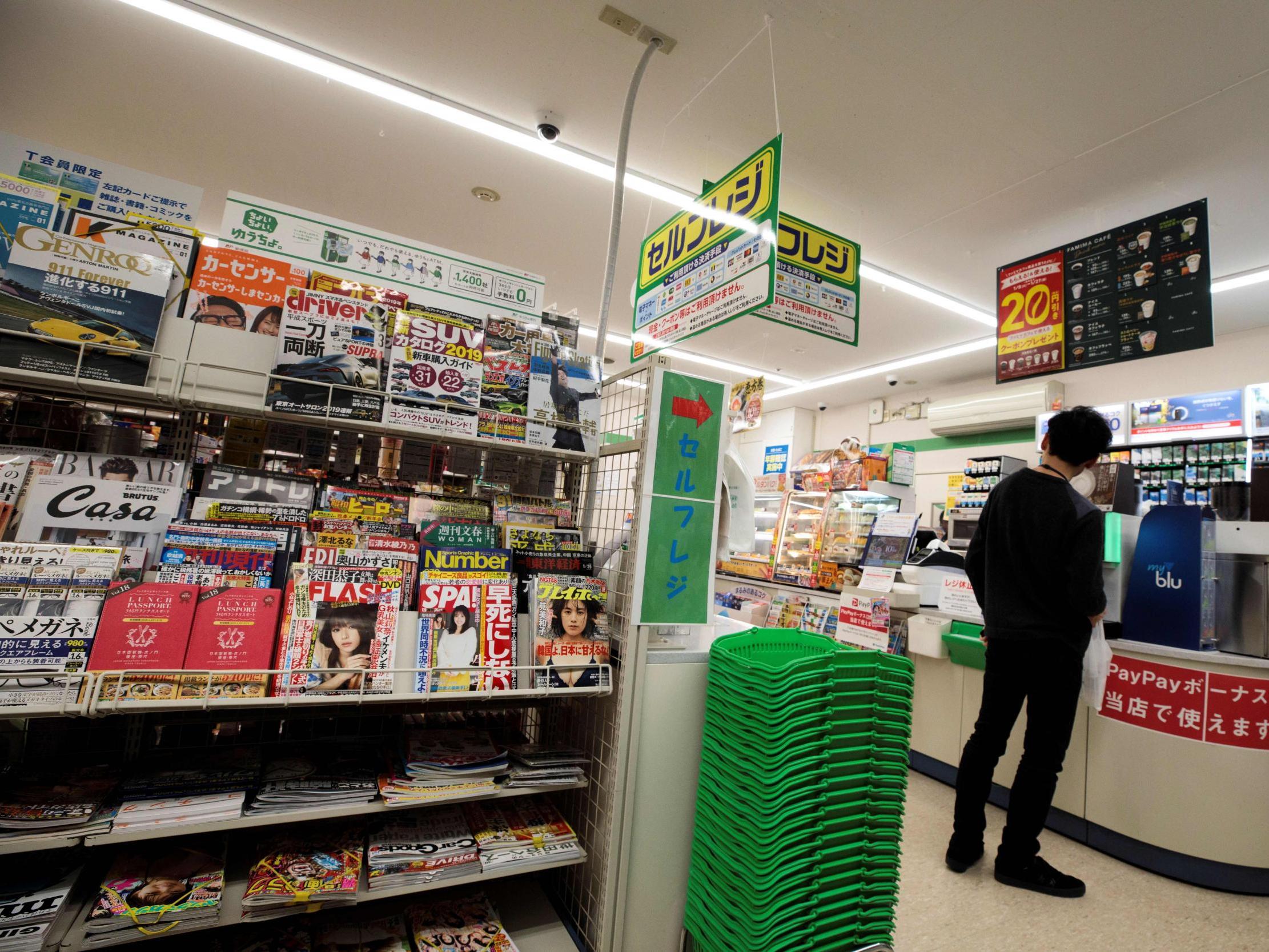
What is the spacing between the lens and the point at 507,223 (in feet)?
17.0

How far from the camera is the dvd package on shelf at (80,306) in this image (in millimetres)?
1309

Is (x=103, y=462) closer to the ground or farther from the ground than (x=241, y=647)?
farther from the ground

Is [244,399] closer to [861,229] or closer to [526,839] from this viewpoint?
[526,839]

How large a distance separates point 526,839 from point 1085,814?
2.84 meters

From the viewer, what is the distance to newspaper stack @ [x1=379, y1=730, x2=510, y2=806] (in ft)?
4.81

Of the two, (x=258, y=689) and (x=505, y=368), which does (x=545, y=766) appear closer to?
(x=258, y=689)

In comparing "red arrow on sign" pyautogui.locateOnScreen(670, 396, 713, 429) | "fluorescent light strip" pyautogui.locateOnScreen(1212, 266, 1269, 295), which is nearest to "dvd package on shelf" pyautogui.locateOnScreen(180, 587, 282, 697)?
"red arrow on sign" pyautogui.locateOnScreen(670, 396, 713, 429)

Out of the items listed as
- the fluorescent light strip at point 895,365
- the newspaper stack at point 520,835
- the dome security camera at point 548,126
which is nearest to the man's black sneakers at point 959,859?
the newspaper stack at point 520,835

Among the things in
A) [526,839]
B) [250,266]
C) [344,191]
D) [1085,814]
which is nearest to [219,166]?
[344,191]

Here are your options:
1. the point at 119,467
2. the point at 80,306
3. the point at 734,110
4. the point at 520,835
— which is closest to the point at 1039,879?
the point at 520,835

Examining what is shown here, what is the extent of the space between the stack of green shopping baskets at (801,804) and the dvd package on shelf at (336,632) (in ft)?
2.87

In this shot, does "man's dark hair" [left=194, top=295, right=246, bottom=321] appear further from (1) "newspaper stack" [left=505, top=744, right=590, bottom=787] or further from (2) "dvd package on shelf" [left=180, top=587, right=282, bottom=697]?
(1) "newspaper stack" [left=505, top=744, right=590, bottom=787]

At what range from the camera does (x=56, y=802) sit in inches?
49.8

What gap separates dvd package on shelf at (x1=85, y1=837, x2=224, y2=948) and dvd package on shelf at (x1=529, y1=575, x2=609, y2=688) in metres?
0.81
